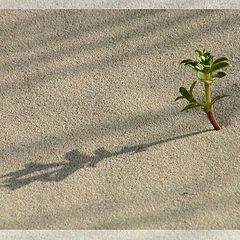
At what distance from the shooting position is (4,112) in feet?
9.14

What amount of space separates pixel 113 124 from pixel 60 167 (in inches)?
10.7

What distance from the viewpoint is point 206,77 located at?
254 centimetres

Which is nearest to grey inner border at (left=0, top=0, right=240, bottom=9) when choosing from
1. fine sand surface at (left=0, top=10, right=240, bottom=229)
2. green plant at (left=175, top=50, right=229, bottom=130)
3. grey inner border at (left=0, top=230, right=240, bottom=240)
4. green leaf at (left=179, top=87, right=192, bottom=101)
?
fine sand surface at (left=0, top=10, right=240, bottom=229)

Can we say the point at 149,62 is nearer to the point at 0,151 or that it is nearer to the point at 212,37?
the point at 212,37

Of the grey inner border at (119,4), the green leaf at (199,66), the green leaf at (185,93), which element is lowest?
the green leaf at (185,93)

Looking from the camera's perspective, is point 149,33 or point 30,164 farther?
point 149,33

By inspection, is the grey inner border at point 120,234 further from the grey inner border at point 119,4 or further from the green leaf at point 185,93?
the grey inner border at point 119,4

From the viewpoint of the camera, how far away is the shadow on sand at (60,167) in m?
2.64

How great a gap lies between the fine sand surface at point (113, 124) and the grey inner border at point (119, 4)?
1.1 inches

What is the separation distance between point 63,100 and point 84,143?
211 millimetres

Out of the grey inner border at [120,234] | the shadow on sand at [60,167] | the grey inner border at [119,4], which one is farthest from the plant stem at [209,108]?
the grey inner border at [119,4]

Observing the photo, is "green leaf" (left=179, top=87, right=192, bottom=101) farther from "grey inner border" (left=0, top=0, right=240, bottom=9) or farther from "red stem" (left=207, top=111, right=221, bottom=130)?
"grey inner border" (left=0, top=0, right=240, bottom=9)

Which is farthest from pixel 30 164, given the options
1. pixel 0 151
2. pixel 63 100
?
pixel 63 100

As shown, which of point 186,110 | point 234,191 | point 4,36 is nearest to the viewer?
point 234,191
